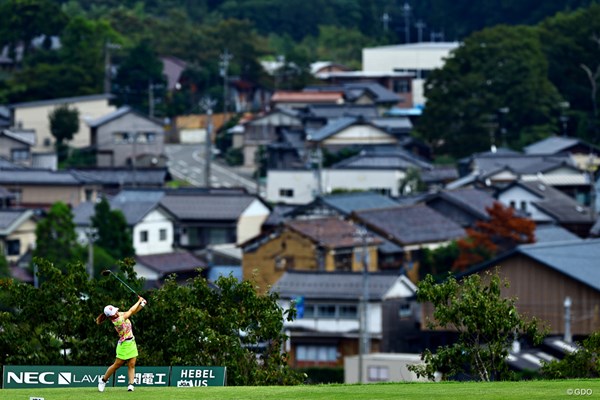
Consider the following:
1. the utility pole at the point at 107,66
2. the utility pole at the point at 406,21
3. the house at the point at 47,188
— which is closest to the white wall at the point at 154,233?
the house at the point at 47,188

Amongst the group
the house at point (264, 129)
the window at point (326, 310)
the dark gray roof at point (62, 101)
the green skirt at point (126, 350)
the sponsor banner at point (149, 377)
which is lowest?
the window at point (326, 310)

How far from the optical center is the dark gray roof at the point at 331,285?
102ft

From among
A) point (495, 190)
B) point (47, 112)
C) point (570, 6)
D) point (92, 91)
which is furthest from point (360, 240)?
point (570, 6)

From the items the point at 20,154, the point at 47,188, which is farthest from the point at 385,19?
the point at 47,188

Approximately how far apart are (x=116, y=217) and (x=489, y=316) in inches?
917

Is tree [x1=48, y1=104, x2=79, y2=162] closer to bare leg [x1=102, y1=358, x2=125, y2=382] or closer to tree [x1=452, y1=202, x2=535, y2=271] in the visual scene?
tree [x1=452, y1=202, x2=535, y2=271]

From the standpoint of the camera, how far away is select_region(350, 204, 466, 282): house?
38531 millimetres

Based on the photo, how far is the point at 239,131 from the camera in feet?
189

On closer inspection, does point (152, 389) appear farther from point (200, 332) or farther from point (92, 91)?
point (92, 91)

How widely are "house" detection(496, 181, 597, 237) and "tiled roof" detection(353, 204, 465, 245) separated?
104 inches

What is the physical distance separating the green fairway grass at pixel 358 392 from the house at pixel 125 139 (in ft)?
135

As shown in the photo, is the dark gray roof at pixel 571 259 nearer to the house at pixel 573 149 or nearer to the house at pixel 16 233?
the house at pixel 16 233

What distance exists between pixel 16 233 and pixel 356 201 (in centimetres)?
866

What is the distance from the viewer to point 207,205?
1681 inches
